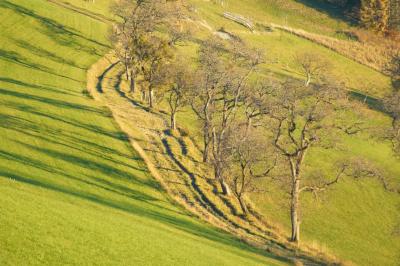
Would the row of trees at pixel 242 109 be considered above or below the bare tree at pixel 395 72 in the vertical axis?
below

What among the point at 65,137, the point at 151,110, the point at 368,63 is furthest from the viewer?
the point at 368,63

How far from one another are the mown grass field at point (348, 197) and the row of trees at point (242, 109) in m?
2.54

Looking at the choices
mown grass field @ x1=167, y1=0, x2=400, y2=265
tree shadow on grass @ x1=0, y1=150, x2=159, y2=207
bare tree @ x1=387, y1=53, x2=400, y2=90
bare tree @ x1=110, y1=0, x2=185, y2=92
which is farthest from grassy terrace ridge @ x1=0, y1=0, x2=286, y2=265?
bare tree @ x1=387, y1=53, x2=400, y2=90

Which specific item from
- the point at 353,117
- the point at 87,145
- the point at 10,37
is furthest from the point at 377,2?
the point at 87,145

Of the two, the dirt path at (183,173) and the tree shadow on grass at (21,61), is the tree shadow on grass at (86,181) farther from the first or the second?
the tree shadow on grass at (21,61)

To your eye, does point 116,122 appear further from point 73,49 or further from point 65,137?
point 73,49

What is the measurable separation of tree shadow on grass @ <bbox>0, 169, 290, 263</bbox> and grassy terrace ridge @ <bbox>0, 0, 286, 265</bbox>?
163 millimetres

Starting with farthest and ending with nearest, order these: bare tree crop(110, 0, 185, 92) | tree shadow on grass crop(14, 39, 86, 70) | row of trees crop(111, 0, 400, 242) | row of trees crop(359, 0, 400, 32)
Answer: row of trees crop(359, 0, 400, 32) < bare tree crop(110, 0, 185, 92) < tree shadow on grass crop(14, 39, 86, 70) < row of trees crop(111, 0, 400, 242)

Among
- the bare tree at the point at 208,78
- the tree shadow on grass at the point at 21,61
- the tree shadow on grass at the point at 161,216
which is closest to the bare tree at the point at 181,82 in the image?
the bare tree at the point at 208,78

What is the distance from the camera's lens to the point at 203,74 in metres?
63.7

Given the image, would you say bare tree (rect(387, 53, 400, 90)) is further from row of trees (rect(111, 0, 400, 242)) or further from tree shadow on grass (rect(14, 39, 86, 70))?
tree shadow on grass (rect(14, 39, 86, 70))

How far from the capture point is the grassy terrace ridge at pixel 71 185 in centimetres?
2373

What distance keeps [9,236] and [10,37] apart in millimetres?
67924

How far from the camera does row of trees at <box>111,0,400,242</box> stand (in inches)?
2034
